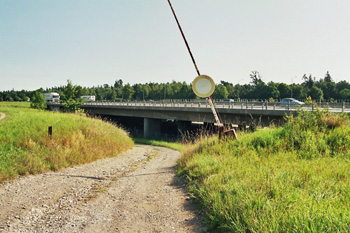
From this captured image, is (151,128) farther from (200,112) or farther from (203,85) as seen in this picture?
(203,85)

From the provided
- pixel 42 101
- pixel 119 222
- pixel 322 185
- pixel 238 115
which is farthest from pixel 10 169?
pixel 42 101

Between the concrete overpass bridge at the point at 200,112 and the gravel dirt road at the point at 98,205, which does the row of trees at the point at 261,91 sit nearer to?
the concrete overpass bridge at the point at 200,112

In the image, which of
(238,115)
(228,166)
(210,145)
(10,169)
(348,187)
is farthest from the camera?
(238,115)

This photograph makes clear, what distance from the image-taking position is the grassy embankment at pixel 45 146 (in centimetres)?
1076

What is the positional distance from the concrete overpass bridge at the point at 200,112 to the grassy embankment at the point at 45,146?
13133mm

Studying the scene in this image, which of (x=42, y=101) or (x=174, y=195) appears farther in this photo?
(x=42, y=101)

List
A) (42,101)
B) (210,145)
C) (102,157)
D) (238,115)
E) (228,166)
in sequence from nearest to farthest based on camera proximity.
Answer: (228,166) → (210,145) → (102,157) → (238,115) → (42,101)

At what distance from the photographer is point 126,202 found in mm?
6965

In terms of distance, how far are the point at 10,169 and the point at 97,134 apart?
26.4 feet

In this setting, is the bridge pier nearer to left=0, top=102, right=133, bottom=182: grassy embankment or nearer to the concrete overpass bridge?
the concrete overpass bridge

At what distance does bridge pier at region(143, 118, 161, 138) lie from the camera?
45156 mm

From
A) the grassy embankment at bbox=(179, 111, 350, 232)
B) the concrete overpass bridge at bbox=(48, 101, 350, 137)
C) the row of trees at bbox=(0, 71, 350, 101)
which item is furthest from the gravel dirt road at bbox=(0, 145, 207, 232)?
the row of trees at bbox=(0, 71, 350, 101)

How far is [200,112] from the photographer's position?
120 feet

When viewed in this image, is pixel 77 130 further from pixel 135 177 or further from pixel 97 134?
pixel 135 177
